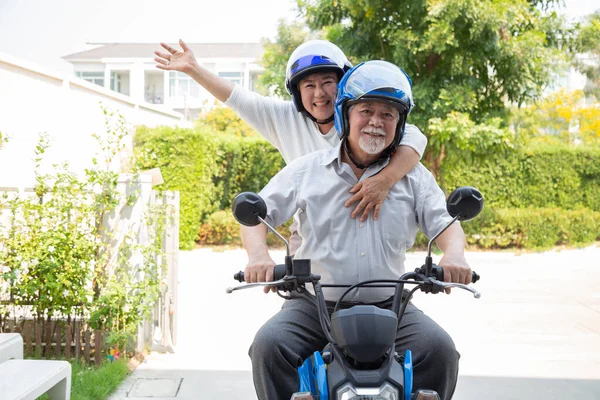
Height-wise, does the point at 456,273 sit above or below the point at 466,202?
below

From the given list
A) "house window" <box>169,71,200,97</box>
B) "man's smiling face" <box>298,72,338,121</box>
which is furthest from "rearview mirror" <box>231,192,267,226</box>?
"house window" <box>169,71,200,97</box>

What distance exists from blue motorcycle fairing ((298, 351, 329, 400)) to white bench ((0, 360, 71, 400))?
163cm

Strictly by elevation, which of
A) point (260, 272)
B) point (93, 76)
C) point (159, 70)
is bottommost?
point (260, 272)

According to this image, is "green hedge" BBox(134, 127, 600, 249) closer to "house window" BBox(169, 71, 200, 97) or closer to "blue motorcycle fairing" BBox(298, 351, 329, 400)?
"blue motorcycle fairing" BBox(298, 351, 329, 400)

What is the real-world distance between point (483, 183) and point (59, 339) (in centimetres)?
1355

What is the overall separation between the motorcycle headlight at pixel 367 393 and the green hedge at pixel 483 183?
13.2 metres

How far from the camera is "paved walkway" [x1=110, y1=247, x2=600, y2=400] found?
204 inches

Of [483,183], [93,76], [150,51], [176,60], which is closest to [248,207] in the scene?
[176,60]

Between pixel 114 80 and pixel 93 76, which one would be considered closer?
pixel 114 80

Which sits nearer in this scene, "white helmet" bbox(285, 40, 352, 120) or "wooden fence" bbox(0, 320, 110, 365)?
"white helmet" bbox(285, 40, 352, 120)

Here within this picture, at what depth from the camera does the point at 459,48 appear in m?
13.8

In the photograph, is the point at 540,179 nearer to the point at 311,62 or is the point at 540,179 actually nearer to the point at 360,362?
the point at 311,62

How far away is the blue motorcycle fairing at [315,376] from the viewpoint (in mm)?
1971

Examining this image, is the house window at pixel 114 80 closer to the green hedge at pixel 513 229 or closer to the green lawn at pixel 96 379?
the green hedge at pixel 513 229
